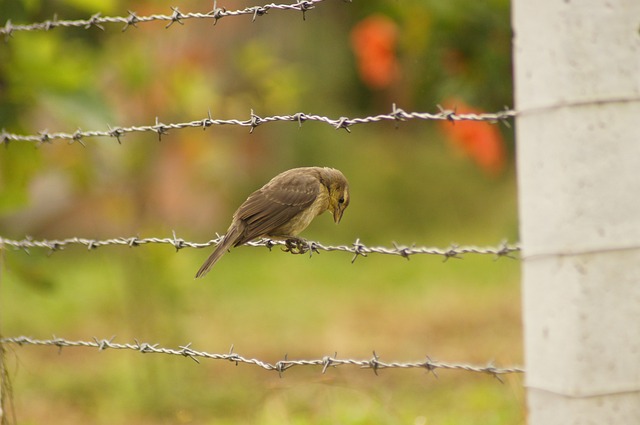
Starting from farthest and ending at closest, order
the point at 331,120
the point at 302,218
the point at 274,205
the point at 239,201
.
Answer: the point at 239,201
the point at 302,218
the point at 274,205
the point at 331,120

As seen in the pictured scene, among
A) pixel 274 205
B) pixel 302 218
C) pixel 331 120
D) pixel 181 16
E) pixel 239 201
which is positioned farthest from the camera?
pixel 239 201

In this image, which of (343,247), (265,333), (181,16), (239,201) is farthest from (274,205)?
(239,201)

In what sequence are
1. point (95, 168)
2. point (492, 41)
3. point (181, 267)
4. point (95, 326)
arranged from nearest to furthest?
point (492, 41), point (181, 267), point (95, 168), point (95, 326)

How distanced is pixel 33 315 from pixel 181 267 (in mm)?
3607

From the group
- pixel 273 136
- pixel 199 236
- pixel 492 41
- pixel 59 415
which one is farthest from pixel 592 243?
pixel 273 136

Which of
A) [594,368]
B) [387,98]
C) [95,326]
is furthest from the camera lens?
[387,98]

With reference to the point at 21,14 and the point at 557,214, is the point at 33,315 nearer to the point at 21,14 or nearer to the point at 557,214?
the point at 21,14

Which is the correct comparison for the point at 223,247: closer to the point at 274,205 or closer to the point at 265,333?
the point at 274,205

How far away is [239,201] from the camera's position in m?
15.4

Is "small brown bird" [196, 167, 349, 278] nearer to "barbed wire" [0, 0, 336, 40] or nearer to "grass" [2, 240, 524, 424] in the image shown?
"barbed wire" [0, 0, 336, 40]

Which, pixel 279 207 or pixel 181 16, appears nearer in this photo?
pixel 181 16

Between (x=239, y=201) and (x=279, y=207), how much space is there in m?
11.2

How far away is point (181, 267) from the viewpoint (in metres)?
8.22

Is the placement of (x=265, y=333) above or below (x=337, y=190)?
below
